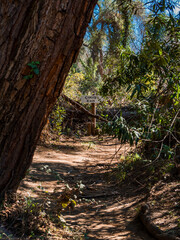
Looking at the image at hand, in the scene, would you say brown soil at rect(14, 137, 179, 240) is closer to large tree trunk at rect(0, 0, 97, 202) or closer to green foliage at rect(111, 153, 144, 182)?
green foliage at rect(111, 153, 144, 182)

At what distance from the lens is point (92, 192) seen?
5.00 meters

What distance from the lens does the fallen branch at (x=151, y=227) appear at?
10.2 feet

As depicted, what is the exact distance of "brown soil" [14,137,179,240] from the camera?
3572mm

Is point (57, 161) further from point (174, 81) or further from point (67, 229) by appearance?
point (174, 81)

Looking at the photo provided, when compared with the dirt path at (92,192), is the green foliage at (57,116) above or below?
above

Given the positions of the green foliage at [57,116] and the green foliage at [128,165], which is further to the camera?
the green foliage at [57,116]

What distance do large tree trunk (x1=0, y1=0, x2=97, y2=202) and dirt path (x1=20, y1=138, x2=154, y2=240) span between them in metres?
0.72

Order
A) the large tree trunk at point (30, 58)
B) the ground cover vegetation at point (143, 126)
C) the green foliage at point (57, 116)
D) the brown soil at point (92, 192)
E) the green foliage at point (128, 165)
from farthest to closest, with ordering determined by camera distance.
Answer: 1. the green foliage at point (57, 116)
2. the green foliage at point (128, 165)
3. the brown soil at point (92, 192)
4. the ground cover vegetation at point (143, 126)
5. the large tree trunk at point (30, 58)

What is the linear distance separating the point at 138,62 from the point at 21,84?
1.89 meters

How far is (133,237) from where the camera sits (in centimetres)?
338

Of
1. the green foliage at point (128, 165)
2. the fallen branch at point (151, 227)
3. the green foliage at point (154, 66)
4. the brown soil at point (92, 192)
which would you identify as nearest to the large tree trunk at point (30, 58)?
the brown soil at point (92, 192)

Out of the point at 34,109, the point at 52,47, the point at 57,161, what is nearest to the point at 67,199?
the point at 34,109

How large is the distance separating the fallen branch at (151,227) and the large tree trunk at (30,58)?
193 cm

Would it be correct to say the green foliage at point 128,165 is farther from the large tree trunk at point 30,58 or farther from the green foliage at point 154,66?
the large tree trunk at point 30,58
